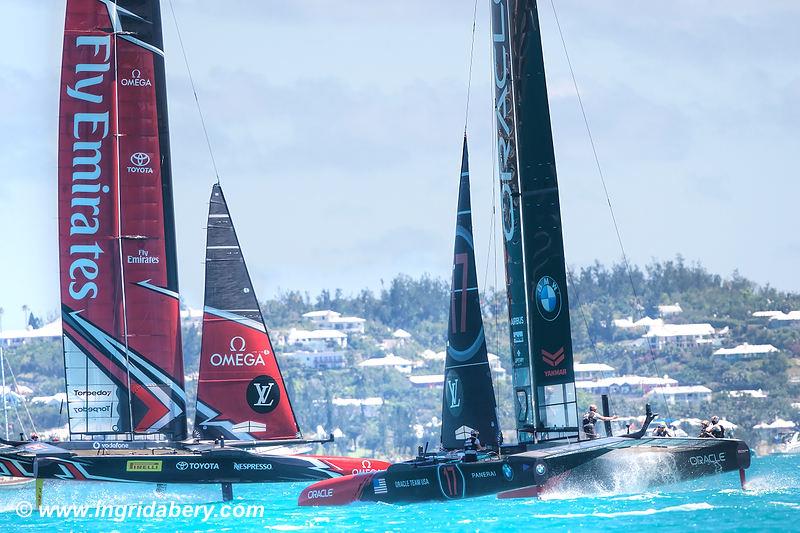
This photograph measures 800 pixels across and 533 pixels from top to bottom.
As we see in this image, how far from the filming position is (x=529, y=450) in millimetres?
29359

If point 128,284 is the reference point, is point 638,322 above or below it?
above

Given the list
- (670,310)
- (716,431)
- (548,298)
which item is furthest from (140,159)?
(670,310)

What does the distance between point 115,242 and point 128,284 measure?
0.86 m

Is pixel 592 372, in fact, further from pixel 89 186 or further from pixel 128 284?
pixel 89 186

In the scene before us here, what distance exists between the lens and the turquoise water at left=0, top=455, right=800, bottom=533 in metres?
26.8

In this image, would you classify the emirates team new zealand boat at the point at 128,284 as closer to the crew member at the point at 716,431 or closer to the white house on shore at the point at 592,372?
the crew member at the point at 716,431

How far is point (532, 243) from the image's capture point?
1196 inches

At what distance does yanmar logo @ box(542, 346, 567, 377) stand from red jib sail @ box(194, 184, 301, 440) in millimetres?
5649

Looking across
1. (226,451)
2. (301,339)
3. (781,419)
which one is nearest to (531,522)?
(226,451)

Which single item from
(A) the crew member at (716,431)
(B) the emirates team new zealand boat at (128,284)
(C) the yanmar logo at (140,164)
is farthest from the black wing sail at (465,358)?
(C) the yanmar logo at (140,164)

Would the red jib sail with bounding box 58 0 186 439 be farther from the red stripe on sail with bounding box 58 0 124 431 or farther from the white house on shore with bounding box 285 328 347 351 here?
the white house on shore with bounding box 285 328 347 351

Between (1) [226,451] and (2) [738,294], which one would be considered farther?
(2) [738,294]

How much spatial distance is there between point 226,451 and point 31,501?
6.03 m

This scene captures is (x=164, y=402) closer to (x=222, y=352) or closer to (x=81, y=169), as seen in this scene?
(x=222, y=352)
